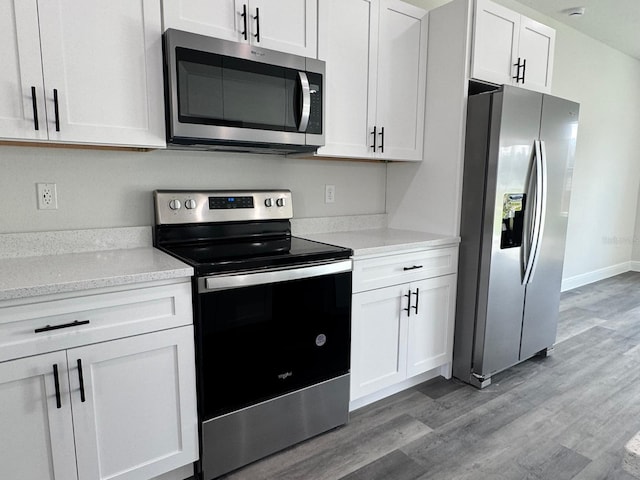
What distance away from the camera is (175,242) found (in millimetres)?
1973

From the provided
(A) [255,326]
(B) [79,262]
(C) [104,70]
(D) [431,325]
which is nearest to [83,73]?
(C) [104,70]

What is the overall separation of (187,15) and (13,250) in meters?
1.22

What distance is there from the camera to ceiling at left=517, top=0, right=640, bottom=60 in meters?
3.59

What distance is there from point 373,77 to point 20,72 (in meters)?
1.68

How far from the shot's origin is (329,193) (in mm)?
2678

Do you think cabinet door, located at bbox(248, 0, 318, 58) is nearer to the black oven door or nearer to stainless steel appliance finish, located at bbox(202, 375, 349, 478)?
the black oven door

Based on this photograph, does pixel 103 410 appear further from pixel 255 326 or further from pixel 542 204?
pixel 542 204

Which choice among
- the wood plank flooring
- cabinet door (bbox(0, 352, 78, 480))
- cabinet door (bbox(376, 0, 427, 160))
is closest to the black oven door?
the wood plank flooring

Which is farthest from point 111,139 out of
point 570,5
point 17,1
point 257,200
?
point 570,5

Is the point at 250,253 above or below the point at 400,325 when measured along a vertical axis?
above

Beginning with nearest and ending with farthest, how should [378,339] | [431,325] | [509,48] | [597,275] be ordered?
[378,339], [431,325], [509,48], [597,275]

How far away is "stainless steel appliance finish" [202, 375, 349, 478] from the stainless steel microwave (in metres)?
1.19

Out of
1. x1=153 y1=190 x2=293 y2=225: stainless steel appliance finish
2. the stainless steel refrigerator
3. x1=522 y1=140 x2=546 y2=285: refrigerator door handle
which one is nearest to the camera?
x1=153 y1=190 x2=293 y2=225: stainless steel appliance finish

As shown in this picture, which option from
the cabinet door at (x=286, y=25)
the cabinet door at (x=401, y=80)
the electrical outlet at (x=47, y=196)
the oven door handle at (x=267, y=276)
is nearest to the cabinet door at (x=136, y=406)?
the oven door handle at (x=267, y=276)
